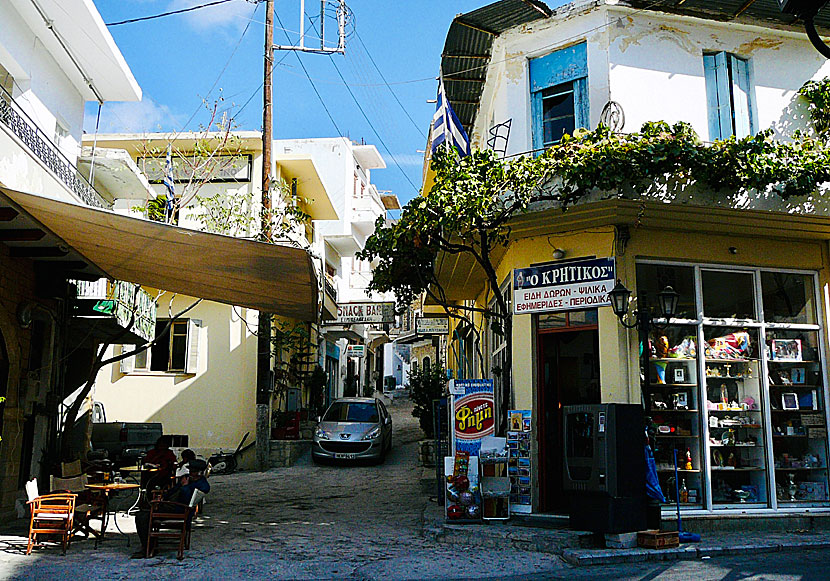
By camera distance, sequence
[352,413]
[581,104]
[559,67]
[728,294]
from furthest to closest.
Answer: [352,413]
[559,67]
[728,294]
[581,104]

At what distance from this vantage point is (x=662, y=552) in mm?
7938

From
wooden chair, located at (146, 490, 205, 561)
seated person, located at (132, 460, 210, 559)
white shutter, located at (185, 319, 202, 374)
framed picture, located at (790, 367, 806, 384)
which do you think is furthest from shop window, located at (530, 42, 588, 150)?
white shutter, located at (185, 319, 202, 374)

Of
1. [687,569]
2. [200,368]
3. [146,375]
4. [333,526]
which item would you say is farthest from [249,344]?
[687,569]

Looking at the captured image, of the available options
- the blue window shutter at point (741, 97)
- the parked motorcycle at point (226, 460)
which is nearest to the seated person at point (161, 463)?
the parked motorcycle at point (226, 460)

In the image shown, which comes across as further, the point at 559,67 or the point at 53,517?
the point at 559,67

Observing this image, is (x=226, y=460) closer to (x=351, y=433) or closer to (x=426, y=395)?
(x=351, y=433)

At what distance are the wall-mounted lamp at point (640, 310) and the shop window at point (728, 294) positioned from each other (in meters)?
0.51

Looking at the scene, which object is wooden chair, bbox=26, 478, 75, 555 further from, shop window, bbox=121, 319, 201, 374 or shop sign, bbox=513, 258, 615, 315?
shop window, bbox=121, 319, 201, 374

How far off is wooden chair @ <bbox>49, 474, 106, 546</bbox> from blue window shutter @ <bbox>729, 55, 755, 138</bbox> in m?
9.67

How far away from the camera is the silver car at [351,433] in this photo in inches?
697

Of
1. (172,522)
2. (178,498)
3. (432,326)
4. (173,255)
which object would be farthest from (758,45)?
(172,522)

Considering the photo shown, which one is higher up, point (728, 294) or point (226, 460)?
point (728, 294)

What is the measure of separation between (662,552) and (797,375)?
3989 mm

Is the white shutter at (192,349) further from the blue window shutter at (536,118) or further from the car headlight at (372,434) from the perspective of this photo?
the blue window shutter at (536,118)
